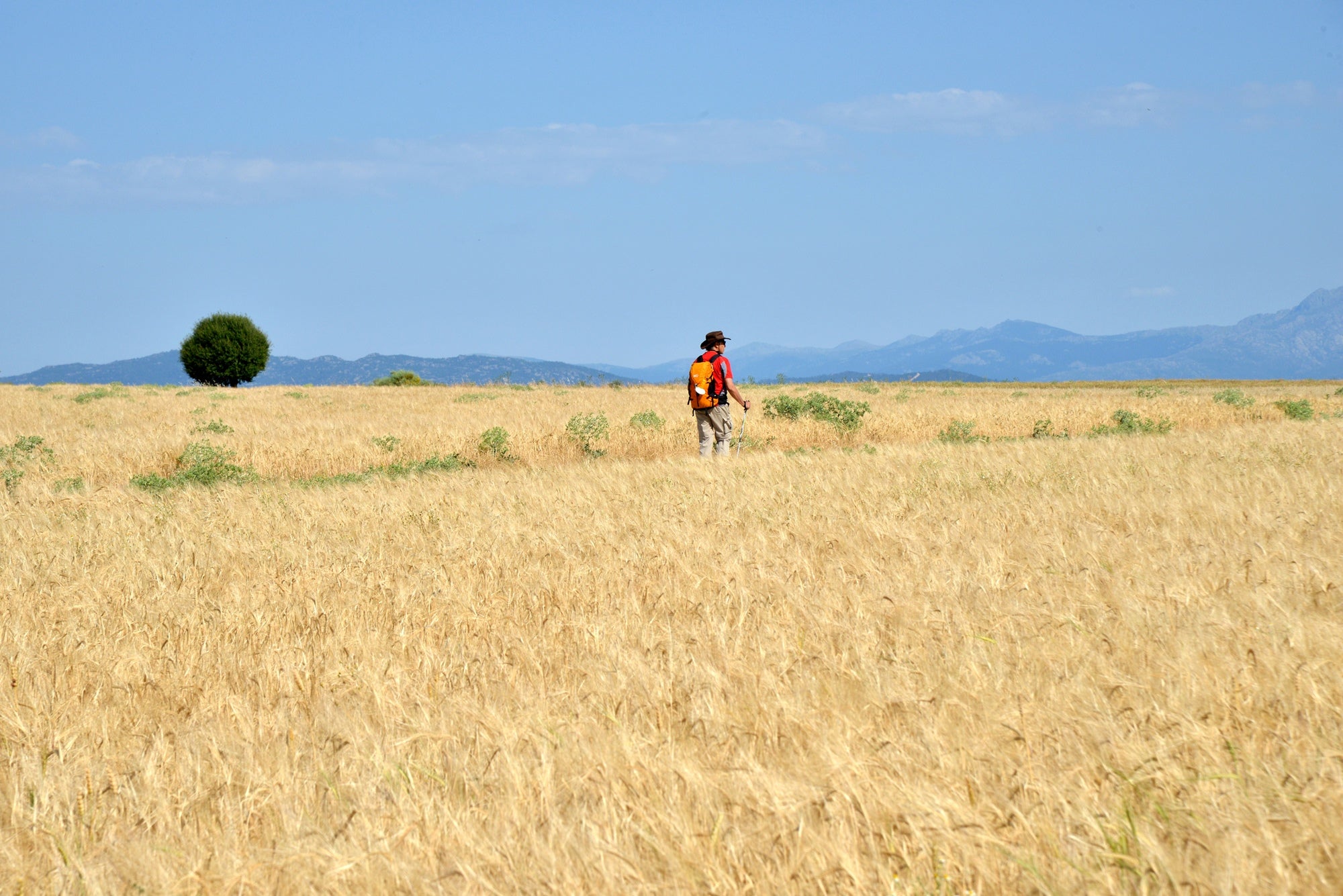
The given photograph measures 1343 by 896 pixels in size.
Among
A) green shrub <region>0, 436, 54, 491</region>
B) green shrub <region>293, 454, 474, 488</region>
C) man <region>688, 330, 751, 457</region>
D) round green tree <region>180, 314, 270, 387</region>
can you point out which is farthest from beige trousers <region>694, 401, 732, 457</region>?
round green tree <region>180, 314, 270, 387</region>

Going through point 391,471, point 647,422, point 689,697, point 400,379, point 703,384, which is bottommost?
point 689,697

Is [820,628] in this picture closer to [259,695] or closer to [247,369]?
[259,695]

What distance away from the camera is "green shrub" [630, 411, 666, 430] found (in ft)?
70.4

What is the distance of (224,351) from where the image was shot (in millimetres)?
88375

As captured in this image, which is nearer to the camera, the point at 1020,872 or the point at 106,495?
the point at 1020,872

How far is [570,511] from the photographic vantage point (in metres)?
9.86

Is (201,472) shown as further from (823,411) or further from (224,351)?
(224,351)

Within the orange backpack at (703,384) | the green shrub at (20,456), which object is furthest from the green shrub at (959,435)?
the green shrub at (20,456)

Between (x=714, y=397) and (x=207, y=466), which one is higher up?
(x=714, y=397)

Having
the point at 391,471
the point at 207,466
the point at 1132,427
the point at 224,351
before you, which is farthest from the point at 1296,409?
the point at 224,351

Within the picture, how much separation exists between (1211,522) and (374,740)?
23.1 ft

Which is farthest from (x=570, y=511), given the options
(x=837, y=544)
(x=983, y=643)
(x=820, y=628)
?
(x=983, y=643)

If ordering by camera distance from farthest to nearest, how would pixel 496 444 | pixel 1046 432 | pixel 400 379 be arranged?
pixel 400 379
pixel 1046 432
pixel 496 444

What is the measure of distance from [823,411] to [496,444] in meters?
8.85
